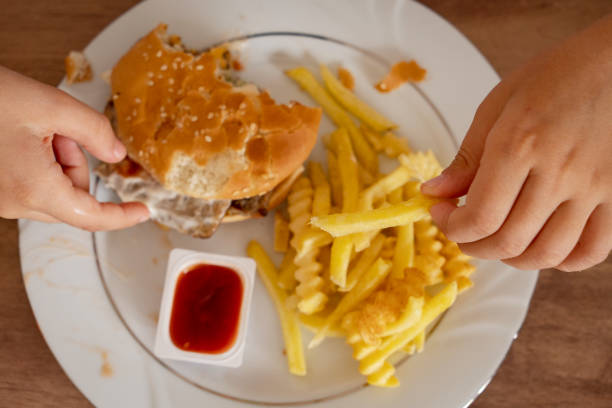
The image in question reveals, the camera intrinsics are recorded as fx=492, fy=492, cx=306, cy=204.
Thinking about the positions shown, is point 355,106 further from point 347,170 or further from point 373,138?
point 347,170

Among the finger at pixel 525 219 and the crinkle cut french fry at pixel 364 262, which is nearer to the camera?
the finger at pixel 525 219

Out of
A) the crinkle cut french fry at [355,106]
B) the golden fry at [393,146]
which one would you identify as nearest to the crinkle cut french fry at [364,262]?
the golden fry at [393,146]

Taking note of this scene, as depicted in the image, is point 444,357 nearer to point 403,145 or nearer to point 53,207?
point 403,145

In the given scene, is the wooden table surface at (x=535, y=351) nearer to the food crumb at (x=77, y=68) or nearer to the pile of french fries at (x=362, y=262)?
the food crumb at (x=77, y=68)

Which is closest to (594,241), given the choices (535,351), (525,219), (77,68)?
(525,219)

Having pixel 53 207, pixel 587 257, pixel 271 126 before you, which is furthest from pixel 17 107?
pixel 587 257

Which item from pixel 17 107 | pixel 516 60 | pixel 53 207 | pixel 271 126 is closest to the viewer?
pixel 17 107

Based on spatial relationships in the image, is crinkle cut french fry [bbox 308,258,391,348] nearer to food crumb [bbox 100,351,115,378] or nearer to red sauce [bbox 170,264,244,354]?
red sauce [bbox 170,264,244,354]

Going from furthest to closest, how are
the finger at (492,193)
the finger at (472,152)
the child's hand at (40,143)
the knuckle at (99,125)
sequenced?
1. the knuckle at (99,125)
2. the child's hand at (40,143)
3. the finger at (472,152)
4. the finger at (492,193)
